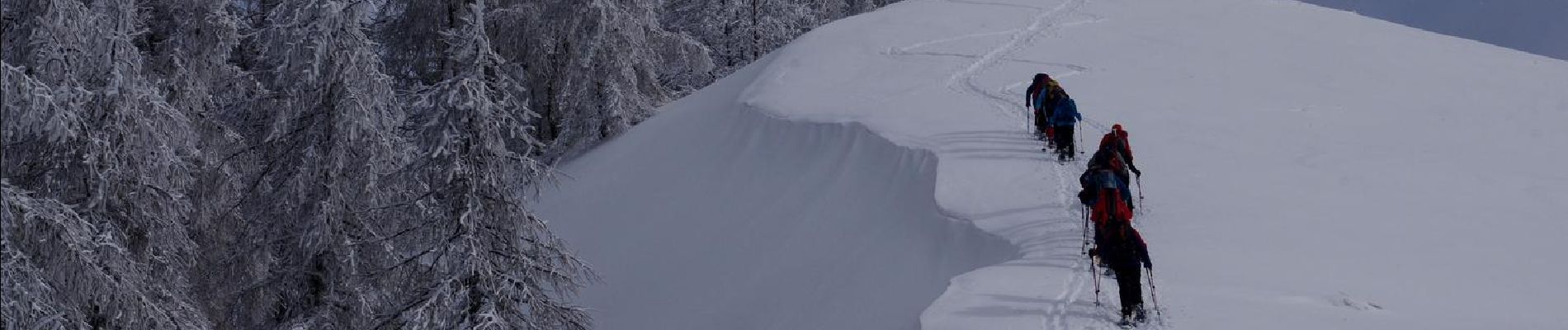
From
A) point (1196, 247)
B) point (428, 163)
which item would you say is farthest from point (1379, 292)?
A: point (428, 163)

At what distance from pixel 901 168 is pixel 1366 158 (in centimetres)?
793

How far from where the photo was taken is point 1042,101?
18844mm

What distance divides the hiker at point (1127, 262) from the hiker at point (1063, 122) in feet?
22.4

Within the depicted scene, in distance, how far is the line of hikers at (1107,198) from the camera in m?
10.8

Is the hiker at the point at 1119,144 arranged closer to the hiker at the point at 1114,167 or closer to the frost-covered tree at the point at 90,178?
the hiker at the point at 1114,167

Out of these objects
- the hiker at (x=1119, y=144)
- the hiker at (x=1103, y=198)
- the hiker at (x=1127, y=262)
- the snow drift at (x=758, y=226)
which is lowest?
the snow drift at (x=758, y=226)

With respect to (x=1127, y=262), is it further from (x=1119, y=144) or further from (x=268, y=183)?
(x=268, y=183)

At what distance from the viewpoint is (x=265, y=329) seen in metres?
16.9

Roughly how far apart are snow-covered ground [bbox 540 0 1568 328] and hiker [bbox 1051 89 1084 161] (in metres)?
0.31

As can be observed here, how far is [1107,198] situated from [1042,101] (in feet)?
24.4

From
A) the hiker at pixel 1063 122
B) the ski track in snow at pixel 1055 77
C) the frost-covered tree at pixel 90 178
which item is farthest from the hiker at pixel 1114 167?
the frost-covered tree at pixel 90 178

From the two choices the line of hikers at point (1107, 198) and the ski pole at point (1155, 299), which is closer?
the line of hikers at point (1107, 198)

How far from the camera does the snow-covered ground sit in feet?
42.5

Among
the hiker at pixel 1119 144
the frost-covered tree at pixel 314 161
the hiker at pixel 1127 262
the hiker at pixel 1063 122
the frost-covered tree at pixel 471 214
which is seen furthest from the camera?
the hiker at pixel 1063 122
